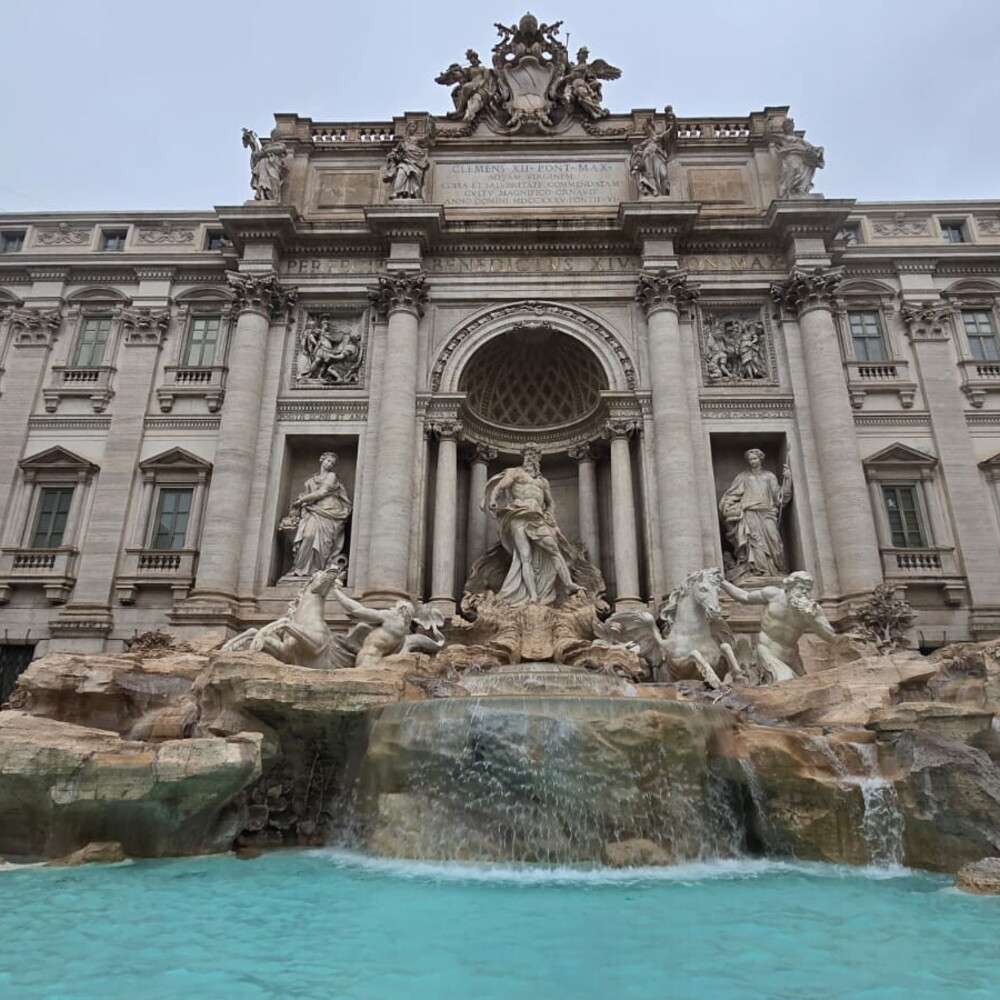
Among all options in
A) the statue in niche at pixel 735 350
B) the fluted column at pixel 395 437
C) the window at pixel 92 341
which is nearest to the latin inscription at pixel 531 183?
the fluted column at pixel 395 437

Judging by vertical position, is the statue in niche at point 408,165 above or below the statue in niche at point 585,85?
below

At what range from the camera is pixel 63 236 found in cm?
2116

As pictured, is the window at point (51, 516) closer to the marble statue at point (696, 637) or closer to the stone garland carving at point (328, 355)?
the stone garland carving at point (328, 355)

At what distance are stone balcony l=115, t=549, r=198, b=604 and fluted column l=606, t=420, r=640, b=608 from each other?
10278 millimetres

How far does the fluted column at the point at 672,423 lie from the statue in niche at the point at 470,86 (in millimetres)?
7975

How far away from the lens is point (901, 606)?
1477 centimetres

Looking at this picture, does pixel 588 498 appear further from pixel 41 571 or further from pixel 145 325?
pixel 41 571

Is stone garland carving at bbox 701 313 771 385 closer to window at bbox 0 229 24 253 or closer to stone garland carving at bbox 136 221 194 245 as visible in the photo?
stone garland carving at bbox 136 221 194 245

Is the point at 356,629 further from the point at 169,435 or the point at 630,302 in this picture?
the point at 630,302

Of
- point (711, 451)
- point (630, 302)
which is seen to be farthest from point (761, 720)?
point (630, 302)

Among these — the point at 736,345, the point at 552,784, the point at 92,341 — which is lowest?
the point at 552,784

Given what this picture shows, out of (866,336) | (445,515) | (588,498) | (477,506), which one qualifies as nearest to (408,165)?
(477,506)

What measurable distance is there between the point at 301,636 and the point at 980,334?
64.4ft

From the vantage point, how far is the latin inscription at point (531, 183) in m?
20.2
